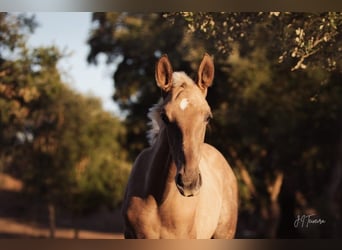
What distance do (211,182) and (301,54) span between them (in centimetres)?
162

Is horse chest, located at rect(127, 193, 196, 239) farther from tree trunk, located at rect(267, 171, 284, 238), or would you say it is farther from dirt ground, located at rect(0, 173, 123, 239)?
dirt ground, located at rect(0, 173, 123, 239)

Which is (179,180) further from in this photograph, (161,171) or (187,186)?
(161,171)

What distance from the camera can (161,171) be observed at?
405 centimetres

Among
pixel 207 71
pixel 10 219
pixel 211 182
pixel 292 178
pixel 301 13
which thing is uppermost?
pixel 301 13

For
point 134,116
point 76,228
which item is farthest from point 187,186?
point 76,228

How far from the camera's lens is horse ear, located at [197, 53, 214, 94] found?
4.10m

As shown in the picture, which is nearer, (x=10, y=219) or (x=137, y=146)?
(x=137, y=146)

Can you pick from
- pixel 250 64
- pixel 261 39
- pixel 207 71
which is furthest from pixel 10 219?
pixel 207 71

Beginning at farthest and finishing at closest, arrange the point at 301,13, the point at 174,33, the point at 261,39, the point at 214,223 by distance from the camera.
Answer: the point at 174,33 < the point at 261,39 < the point at 301,13 < the point at 214,223

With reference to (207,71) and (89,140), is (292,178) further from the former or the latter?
(207,71)

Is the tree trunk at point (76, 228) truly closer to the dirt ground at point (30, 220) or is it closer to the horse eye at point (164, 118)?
the dirt ground at point (30, 220)

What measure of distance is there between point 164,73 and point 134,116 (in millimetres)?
9682

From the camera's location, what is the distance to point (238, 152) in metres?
13.1

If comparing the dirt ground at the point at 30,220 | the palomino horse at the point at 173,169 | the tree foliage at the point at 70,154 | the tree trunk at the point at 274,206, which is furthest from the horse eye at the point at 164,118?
the dirt ground at the point at 30,220
